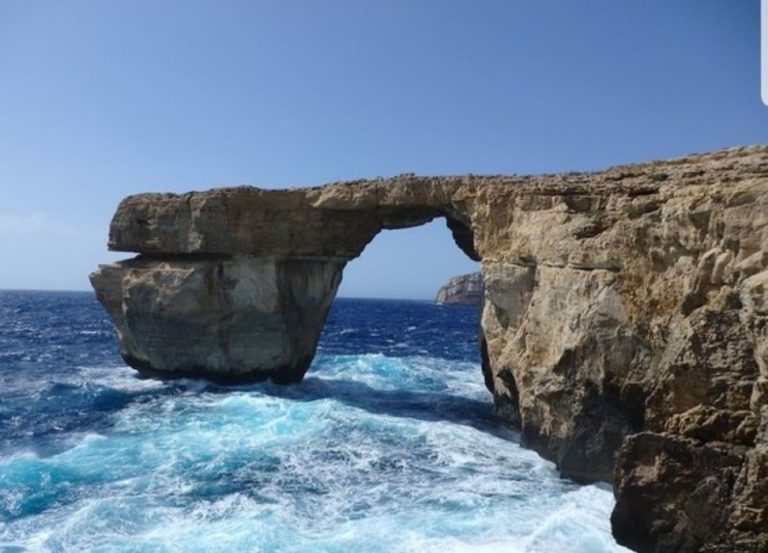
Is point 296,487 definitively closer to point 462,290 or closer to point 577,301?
point 577,301

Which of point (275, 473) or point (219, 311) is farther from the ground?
point (219, 311)

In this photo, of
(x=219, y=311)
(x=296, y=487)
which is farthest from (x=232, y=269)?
(x=296, y=487)

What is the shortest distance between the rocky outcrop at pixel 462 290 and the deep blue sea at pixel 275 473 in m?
110

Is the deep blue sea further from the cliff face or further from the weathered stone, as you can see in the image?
the cliff face

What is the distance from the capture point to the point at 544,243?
1652cm

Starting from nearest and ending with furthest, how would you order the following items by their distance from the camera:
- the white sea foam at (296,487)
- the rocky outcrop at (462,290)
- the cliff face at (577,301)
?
the cliff face at (577,301), the white sea foam at (296,487), the rocky outcrop at (462,290)

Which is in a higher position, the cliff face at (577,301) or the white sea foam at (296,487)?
the cliff face at (577,301)

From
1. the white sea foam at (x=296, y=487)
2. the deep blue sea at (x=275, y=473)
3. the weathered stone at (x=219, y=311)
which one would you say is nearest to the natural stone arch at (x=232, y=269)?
the weathered stone at (x=219, y=311)

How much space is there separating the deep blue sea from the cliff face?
5.14 ft

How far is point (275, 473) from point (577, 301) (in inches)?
361

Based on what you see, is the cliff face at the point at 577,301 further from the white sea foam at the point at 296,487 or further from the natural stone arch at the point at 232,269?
the white sea foam at the point at 296,487

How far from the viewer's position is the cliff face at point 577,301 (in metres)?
10.5

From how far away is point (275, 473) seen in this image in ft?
49.9

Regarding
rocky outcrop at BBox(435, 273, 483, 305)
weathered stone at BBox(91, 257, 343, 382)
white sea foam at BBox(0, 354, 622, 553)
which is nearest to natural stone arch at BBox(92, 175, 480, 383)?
weathered stone at BBox(91, 257, 343, 382)
